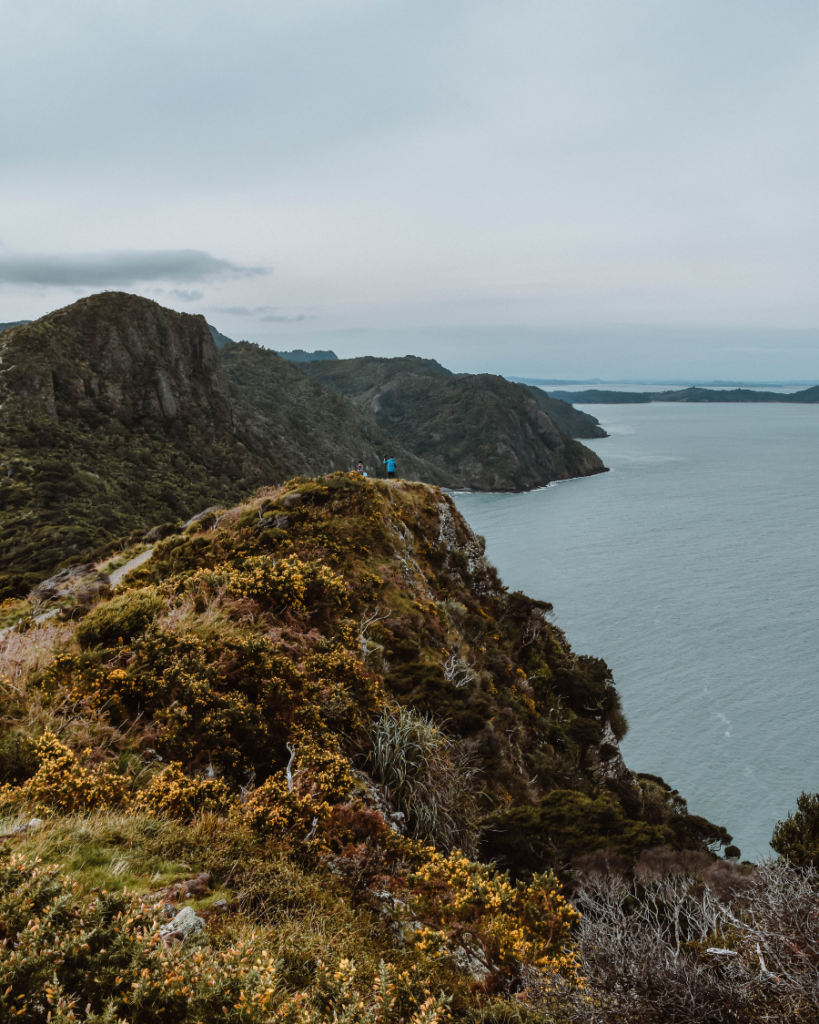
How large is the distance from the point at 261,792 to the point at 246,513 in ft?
31.9

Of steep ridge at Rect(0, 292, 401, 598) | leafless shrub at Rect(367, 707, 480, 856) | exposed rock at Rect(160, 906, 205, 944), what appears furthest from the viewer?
steep ridge at Rect(0, 292, 401, 598)

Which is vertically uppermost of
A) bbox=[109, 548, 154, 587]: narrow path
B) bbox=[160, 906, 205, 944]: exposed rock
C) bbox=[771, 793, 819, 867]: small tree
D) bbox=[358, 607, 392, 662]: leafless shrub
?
bbox=[160, 906, 205, 944]: exposed rock

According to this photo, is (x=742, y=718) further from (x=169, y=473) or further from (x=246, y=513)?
(x=169, y=473)

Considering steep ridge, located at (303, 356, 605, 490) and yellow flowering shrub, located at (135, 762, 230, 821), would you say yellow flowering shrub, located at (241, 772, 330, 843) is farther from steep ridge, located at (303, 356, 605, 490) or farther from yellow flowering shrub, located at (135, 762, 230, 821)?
steep ridge, located at (303, 356, 605, 490)

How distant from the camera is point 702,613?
52.3 m

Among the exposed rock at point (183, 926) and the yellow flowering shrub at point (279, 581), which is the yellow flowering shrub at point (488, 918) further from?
the yellow flowering shrub at point (279, 581)

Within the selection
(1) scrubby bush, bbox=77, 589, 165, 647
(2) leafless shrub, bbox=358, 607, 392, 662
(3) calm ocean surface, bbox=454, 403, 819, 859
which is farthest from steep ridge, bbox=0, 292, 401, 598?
(3) calm ocean surface, bbox=454, 403, 819, 859

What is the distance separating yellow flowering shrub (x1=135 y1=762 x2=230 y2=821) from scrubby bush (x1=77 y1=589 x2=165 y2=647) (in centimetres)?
284

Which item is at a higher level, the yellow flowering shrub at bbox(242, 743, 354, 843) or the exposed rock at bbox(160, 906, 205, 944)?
the exposed rock at bbox(160, 906, 205, 944)

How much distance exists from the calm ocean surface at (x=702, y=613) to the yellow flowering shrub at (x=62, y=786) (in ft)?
94.5

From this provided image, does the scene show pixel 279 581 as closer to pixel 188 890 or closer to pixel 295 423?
pixel 188 890

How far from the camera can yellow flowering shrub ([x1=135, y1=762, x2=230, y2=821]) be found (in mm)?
5930

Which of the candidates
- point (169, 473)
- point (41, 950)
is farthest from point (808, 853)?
point (169, 473)

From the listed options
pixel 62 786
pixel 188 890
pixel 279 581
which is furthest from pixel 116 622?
pixel 188 890
